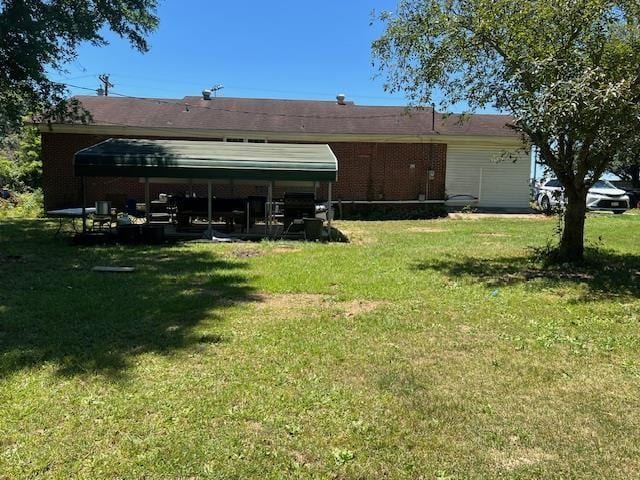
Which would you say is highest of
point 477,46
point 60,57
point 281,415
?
point 60,57

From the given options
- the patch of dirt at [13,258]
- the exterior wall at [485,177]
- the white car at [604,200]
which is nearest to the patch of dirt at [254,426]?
the patch of dirt at [13,258]

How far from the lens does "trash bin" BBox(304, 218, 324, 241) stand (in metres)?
14.4

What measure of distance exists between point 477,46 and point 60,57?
12.7 m

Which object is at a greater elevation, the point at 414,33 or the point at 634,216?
the point at 414,33

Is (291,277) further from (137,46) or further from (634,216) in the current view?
(634,216)

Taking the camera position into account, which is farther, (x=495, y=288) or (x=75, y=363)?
(x=495, y=288)

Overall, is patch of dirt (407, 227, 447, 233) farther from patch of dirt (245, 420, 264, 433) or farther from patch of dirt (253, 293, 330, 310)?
patch of dirt (245, 420, 264, 433)

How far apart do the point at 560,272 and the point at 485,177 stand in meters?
14.9

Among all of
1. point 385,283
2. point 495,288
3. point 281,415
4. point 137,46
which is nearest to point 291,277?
point 385,283

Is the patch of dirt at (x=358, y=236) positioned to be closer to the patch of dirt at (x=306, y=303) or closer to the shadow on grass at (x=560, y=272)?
the shadow on grass at (x=560, y=272)

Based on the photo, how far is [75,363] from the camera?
486 centimetres

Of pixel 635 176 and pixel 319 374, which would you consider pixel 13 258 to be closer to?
pixel 319 374

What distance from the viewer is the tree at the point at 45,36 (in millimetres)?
13961

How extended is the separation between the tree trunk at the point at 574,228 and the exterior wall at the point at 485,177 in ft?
43.0
